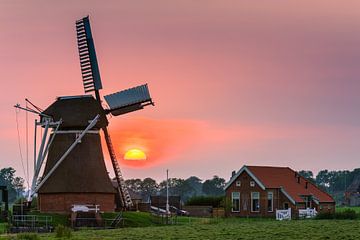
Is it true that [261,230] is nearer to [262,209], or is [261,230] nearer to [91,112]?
[91,112]

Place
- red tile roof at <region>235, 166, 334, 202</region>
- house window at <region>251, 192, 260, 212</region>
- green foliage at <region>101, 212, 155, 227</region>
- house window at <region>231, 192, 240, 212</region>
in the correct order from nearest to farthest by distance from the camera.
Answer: green foliage at <region>101, 212, 155, 227</region>
house window at <region>251, 192, 260, 212</region>
red tile roof at <region>235, 166, 334, 202</region>
house window at <region>231, 192, 240, 212</region>

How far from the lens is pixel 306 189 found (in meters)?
73.9

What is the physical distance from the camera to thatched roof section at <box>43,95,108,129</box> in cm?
5491

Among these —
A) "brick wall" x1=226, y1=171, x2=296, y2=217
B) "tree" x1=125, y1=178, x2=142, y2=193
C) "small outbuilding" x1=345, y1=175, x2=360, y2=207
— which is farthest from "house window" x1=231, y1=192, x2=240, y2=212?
"tree" x1=125, y1=178, x2=142, y2=193

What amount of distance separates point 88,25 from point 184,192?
13247 cm

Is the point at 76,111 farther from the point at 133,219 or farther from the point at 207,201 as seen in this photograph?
the point at 207,201

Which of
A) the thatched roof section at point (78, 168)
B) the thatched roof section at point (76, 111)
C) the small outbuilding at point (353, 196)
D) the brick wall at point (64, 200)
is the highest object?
the thatched roof section at point (76, 111)

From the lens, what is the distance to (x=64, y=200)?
5366 centimetres

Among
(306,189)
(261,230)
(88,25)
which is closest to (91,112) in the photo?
(88,25)

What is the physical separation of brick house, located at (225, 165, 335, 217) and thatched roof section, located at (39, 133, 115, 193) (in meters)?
18.4

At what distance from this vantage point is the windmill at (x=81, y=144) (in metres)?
53.9

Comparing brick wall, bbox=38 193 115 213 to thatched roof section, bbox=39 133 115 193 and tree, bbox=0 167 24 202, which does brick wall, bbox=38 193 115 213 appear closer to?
thatched roof section, bbox=39 133 115 193

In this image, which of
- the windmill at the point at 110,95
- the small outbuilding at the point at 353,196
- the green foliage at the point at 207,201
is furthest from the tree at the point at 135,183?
the windmill at the point at 110,95

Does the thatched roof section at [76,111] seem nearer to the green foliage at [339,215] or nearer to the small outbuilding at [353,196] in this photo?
the green foliage at [339,215]
